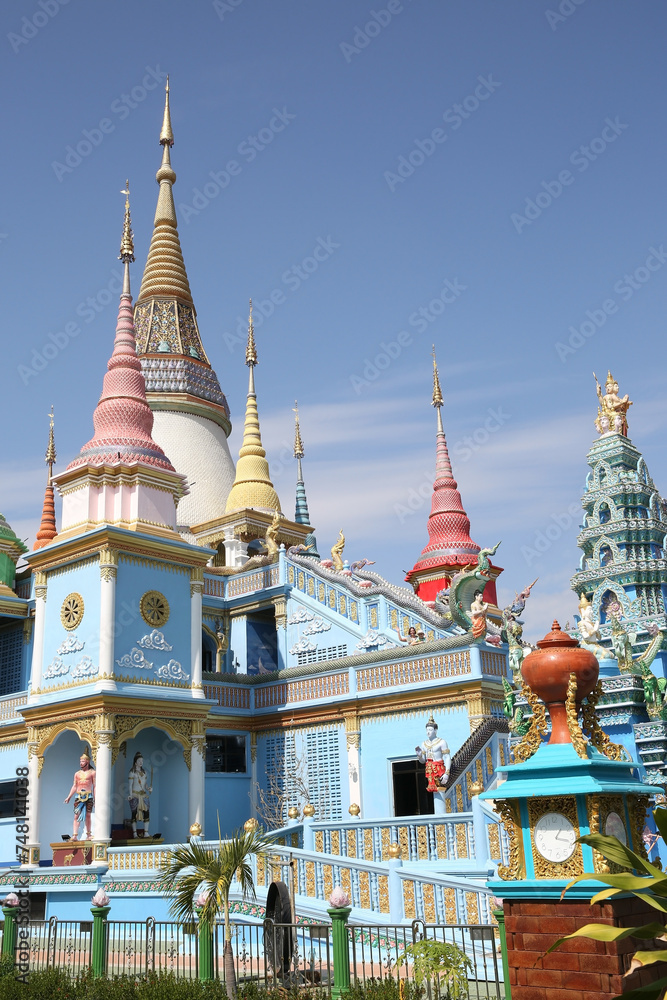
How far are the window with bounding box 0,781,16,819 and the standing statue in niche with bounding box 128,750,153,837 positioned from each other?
5552 millimetres

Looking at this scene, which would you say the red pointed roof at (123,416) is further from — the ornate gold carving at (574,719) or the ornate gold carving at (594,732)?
the ornate gold carving at (574,719)

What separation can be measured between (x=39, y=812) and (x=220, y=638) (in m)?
7.70

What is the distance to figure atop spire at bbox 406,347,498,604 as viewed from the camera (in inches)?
1529

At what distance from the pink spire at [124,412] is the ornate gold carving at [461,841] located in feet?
40.8

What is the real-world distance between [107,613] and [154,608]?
4.84 feet

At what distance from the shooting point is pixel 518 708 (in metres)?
19.0

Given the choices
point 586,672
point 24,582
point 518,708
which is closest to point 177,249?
point 24,582

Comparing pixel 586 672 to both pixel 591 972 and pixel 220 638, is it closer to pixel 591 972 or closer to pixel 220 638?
pixel 591 972

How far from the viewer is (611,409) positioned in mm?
27094

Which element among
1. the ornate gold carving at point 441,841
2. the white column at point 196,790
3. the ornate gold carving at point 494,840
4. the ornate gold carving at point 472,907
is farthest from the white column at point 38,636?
the ornate gold carving at point 472,907

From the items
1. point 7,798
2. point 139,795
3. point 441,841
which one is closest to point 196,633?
point 139,795

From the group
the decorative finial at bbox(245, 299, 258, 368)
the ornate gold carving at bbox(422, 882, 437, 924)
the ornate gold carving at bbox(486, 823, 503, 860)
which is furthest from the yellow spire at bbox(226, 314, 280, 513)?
the ornate gold carving at bbox(422, 882, 437, 924)

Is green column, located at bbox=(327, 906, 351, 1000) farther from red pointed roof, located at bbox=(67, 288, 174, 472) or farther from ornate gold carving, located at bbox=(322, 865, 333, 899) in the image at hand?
red pointed roof, located at bbox=(67, 288, 174, 472)

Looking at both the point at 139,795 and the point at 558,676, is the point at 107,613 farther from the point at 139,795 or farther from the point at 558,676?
the point at 558,676
